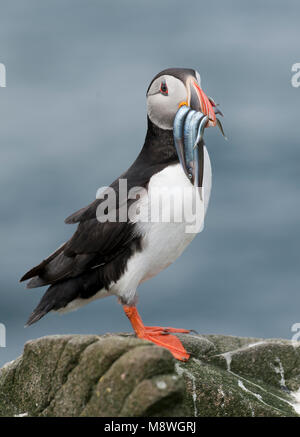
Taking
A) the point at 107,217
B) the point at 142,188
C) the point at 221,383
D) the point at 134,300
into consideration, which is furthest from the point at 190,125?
the point at 221,383

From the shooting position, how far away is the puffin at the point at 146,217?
558cm

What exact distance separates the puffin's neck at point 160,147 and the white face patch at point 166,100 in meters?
0.05

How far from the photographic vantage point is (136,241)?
18.3 ft

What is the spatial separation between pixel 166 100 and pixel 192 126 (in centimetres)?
33

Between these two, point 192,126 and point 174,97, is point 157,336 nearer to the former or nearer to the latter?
point 192,126

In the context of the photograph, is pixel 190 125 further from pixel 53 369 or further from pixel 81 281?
pixel 53 369

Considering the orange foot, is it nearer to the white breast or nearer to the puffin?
the puffin

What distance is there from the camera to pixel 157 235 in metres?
5.55

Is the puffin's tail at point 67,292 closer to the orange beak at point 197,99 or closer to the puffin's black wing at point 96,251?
the puffin's black wing at point 96,251

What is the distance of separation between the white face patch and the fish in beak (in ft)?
0.19

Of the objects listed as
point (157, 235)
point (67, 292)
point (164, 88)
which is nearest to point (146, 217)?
point (157, 235)

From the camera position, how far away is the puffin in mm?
5582

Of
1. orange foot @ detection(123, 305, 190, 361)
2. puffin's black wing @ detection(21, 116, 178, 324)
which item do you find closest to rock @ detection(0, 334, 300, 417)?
orange foot @ detection(123, 305, 190, 361)

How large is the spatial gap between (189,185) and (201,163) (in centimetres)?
24
